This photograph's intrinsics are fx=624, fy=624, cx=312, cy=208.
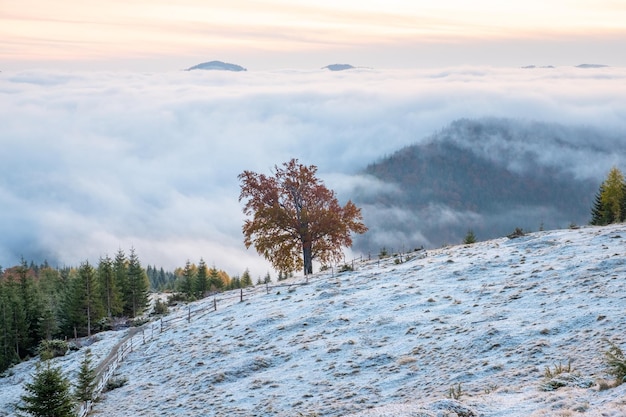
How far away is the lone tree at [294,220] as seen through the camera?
55.1 m

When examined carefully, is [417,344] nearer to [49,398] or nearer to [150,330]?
[49,398]

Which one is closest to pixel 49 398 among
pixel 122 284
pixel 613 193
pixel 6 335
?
pixel 6 335

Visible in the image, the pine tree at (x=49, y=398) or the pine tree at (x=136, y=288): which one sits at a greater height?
the pine tree at (x=49, y=398)

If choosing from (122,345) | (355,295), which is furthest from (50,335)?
(355,295)

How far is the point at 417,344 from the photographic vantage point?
2683 centimetres

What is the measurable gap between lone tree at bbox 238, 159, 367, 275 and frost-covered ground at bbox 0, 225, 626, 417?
1250cm

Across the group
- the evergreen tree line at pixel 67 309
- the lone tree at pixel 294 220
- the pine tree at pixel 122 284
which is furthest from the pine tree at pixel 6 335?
the lone tree at pixel 294 220

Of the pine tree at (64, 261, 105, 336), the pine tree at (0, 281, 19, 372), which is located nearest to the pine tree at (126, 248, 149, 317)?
the pine tree at (64, 261, 105, 336)

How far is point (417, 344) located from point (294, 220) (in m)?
29.4

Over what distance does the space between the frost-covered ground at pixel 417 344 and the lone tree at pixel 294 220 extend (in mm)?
12495

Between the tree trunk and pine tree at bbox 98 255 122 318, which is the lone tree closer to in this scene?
the tree trunk

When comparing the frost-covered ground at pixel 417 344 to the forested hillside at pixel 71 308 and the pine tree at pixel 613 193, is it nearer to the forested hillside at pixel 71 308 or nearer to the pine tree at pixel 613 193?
the forested hillside at pixel 71 308

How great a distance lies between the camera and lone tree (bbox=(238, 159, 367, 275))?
55.1 m

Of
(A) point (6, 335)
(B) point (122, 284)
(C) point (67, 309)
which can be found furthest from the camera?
(B) point (122, 284)
